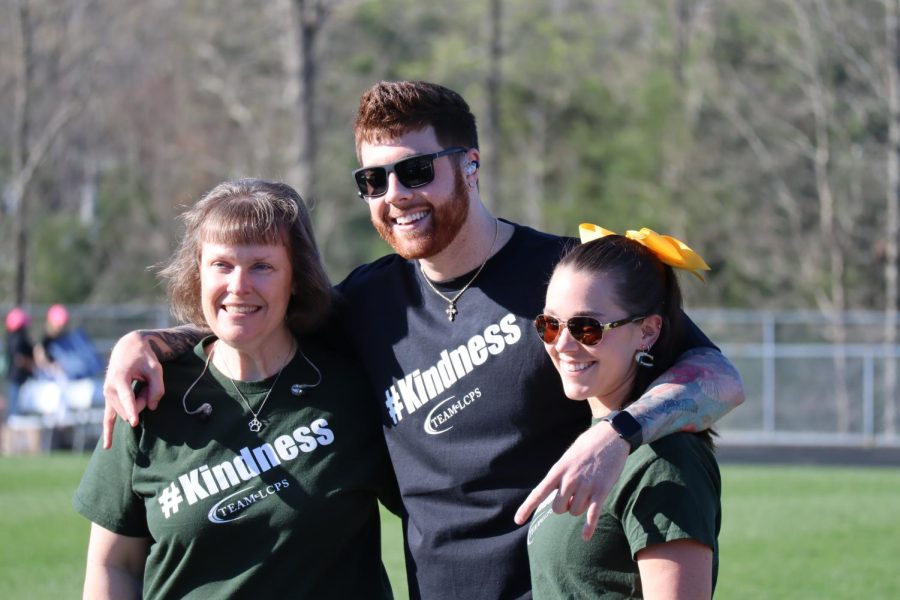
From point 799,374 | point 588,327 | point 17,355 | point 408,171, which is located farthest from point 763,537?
point 799,374

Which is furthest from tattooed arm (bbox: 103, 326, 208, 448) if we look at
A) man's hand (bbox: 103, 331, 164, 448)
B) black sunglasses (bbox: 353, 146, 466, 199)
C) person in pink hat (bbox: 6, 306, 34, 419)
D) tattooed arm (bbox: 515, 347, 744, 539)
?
person in pink hat (bbox: 6, 306, 34, 419)

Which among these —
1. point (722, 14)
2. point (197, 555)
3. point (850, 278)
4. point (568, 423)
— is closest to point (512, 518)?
point (568, 423)

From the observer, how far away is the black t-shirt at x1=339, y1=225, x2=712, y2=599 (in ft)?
11.9

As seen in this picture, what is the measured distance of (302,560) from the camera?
3537 mm

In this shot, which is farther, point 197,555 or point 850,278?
point 850,278

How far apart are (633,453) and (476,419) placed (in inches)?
35.0

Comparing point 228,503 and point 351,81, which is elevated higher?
point 351,81

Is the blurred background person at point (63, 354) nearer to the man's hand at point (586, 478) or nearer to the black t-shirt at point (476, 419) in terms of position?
the black t-shirt at point (476, 419)

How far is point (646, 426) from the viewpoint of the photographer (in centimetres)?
283

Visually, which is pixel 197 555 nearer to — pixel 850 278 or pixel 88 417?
pixel 88 417

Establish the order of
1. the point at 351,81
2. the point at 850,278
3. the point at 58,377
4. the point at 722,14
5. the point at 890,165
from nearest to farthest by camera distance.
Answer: the point at 58,377 → the point at 890,165 → the point at 850,278 → the point at 722,14 → the point at 351,81

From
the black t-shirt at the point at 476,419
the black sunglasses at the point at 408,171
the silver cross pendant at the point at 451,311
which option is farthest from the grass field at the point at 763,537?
the black sunglasses at the point at 408,171

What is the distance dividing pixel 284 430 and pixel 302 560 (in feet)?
1.26

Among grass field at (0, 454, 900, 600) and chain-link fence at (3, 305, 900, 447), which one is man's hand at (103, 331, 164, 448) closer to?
grass field at (0, 454, 900, 600)
